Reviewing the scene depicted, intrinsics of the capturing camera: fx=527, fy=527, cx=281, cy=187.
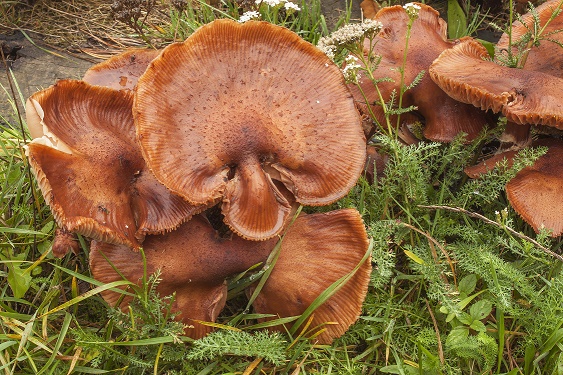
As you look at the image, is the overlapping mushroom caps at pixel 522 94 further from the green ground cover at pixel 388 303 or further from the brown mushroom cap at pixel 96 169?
the brown mushroom cap at pixel 96 169

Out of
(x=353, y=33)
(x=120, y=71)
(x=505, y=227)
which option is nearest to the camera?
(x=505, y=227)

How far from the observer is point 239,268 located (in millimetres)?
2605

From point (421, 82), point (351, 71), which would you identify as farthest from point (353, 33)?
point (421, 82)

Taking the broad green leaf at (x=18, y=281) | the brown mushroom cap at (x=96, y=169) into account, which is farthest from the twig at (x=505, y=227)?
the broad green leaf at (x=18, y=281)

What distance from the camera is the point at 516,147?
3027mm

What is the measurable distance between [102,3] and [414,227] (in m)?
3.69

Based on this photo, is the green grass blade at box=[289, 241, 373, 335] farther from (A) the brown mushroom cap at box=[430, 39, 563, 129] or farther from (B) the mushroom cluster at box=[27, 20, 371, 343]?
(A) the brown mushroom cap at box=[430, 39, 563, 129]

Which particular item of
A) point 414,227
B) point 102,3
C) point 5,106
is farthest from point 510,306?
point 102,3

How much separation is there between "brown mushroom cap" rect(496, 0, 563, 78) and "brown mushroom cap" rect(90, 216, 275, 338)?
1.94 metres

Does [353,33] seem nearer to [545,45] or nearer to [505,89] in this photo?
[505,89]

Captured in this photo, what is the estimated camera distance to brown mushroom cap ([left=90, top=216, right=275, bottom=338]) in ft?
8.34

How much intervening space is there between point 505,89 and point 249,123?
1.32 metres

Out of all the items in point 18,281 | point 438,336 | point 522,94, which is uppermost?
point 522,94

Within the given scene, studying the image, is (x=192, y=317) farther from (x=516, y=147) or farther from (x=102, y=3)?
(x=102, y=3)
